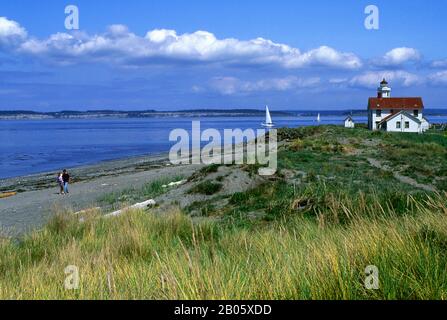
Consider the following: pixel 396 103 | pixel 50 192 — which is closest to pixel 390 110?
pixel 396 103

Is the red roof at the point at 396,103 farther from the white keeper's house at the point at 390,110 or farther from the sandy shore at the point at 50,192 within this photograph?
the sandy shore at the point at 50,192

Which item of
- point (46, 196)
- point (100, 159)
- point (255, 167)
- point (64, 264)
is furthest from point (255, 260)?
point (100, 159)

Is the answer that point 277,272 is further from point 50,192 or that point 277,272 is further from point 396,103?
point 396,103

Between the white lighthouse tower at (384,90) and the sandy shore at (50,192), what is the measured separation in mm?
43838

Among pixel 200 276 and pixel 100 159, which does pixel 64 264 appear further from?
pixel 100 159

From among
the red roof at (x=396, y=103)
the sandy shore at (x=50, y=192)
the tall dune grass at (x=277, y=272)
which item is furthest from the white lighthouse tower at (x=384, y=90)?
the tall dune grass at (x=277, y=272)

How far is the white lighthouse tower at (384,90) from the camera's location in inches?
3061

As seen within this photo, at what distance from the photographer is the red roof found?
236ft

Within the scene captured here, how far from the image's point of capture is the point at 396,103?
72.8 m

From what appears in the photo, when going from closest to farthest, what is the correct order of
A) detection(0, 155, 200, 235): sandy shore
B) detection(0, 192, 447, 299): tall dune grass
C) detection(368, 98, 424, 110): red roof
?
detection(0, 192, 447, 299): tall dune grass → detection(0, 155, 200, 235): sandy shore → detection(368, 98, 424, 110): red roof

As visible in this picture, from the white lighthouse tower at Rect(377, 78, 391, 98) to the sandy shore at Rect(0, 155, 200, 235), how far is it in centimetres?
4384

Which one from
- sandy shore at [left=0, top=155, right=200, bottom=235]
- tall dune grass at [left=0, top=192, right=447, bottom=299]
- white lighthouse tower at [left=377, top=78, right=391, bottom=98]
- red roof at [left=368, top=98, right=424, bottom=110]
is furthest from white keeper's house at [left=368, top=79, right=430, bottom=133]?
tall dune grass at [left=0, top=192, right=447, bottom=299]

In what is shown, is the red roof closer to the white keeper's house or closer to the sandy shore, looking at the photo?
the white keeper's house

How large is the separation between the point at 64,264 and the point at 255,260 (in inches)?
91.5
